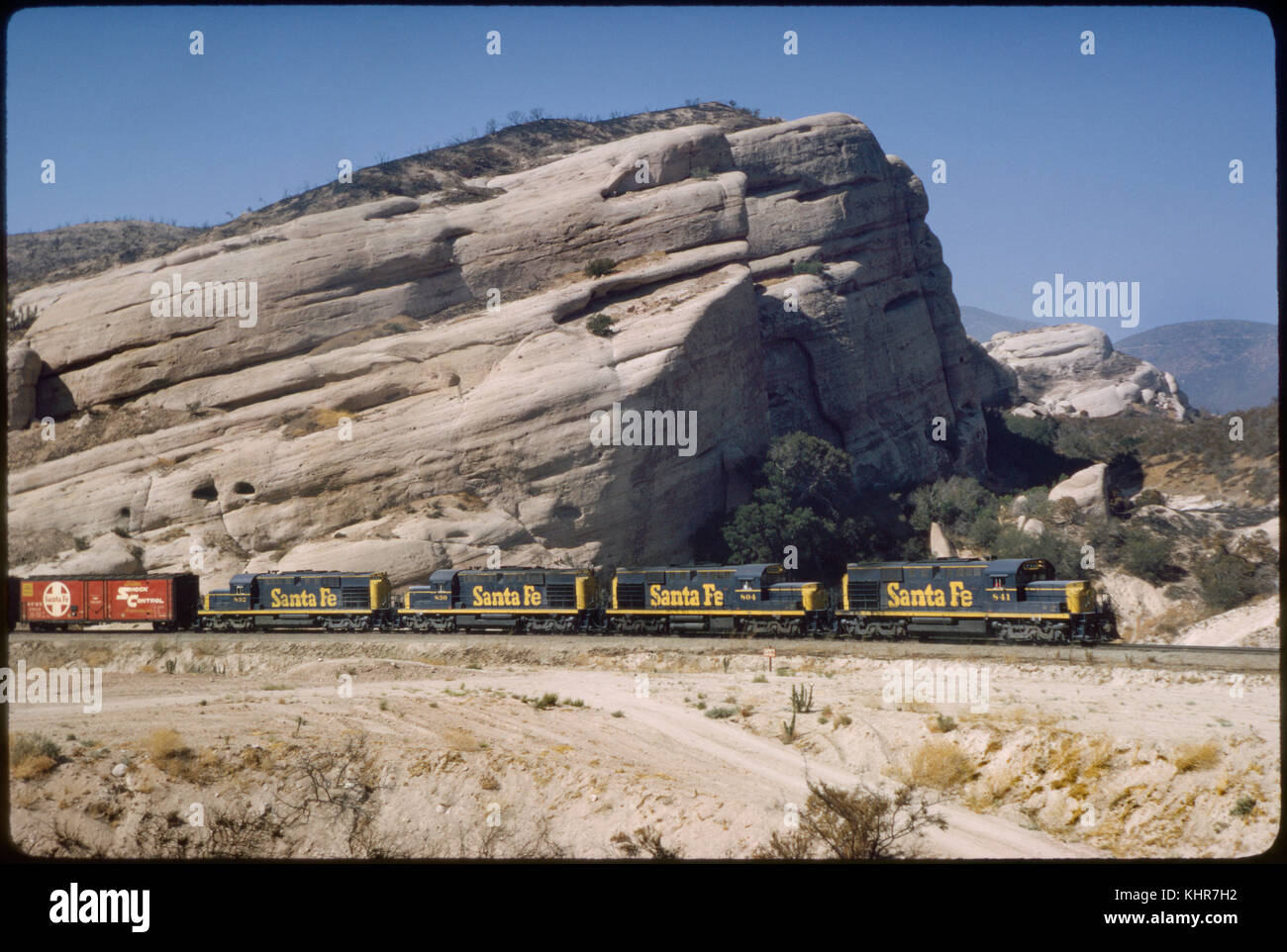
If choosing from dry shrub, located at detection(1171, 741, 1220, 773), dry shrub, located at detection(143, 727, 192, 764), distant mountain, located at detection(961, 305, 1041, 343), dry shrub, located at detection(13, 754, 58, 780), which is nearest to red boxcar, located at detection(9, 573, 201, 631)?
dry shrub, located at detection(143, 727, 192, 764)

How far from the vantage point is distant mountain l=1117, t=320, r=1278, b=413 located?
7988 cm

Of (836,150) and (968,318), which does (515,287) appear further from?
(968,318)

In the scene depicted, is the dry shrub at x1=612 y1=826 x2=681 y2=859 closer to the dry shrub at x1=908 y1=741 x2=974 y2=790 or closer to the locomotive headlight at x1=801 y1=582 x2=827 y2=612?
the dry shrub at x1=908 y1=741 x2=974 y2=790

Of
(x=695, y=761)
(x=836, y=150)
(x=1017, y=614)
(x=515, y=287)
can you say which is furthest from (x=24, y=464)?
(x=836, y=150)

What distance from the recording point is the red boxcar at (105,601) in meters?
32.1

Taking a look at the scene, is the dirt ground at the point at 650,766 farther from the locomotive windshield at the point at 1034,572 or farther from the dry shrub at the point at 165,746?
the locomotive windshield at the point at 1034,572

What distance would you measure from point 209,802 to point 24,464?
3722 cm

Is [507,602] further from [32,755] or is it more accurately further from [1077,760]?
[1077,760]

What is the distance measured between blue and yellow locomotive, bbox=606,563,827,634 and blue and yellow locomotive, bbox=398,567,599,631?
3.91 feet

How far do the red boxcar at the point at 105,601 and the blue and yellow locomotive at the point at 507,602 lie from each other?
8695 mm

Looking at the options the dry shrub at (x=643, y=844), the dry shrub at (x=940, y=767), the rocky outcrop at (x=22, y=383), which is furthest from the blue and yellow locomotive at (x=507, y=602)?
the rocky outcrop at (x=22, y=383)

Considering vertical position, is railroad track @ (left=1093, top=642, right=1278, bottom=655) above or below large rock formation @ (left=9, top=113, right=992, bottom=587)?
below

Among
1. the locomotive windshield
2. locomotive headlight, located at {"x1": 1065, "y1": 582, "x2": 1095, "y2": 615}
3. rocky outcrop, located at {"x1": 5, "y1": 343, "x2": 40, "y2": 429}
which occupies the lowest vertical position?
locomotive headlight, located at {"x1": 1065, "y1": 582, "x2": 1095, "y2": 615}

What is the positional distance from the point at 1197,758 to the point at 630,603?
18.7 meters
